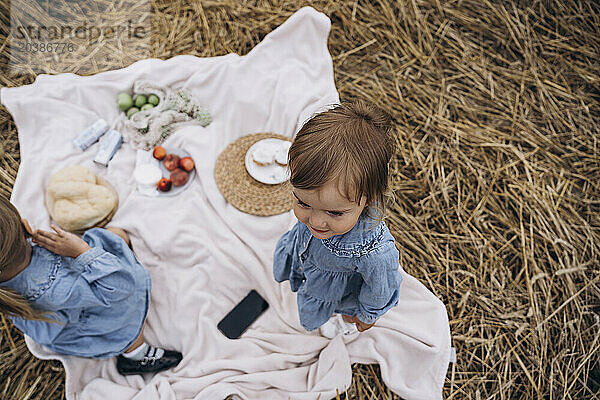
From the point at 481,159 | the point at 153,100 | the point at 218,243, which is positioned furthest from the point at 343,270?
the point at 153,100

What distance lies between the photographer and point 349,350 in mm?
2096

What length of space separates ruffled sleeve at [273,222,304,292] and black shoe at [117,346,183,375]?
2.09ft

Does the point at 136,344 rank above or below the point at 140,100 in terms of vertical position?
below

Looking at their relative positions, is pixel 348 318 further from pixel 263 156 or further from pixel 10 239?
pixel 10 239

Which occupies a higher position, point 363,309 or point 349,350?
point 363,309

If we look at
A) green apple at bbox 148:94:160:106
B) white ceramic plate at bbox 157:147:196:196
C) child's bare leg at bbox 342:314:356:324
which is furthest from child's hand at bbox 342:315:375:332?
green apple at bbox 148:94:160:106

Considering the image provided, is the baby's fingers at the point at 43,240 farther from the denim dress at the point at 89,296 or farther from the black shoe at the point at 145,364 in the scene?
the black shoe at the point at 145,364

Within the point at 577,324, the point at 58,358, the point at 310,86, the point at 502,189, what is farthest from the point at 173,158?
the point at 577,324

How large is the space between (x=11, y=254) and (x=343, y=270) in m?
1.09

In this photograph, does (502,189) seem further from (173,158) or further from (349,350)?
(173,158)

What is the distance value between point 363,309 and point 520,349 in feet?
3.29

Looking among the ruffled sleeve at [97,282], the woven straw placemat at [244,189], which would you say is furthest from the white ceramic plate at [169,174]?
the ruffled sleeve at [97,282]

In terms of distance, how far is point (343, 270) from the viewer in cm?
159

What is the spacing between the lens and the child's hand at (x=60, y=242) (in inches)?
65.9
